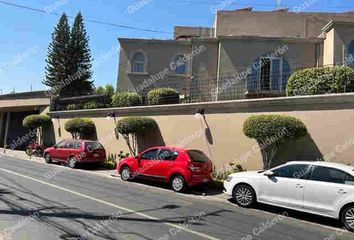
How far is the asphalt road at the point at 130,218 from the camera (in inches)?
332

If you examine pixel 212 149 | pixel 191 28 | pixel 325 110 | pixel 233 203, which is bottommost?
pixel 233 203

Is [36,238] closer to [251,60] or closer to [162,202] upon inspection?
[162,202]

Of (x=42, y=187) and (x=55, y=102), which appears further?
(x=55, y=102)

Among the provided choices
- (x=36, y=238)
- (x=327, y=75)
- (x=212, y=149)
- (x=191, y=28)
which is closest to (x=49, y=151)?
(x=212, y=149)

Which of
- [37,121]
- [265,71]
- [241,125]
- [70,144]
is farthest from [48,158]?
[265,71]

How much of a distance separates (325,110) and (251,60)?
12865mm

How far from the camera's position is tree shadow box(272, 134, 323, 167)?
15422mm

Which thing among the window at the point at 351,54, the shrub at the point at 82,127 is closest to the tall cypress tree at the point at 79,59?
the shrub at the point at 82,127

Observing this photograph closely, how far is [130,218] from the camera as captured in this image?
9805 millimetres

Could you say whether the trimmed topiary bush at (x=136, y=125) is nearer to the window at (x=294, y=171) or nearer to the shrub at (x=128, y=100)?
the shrub at (x=128, y=100)

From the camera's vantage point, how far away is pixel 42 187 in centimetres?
1394

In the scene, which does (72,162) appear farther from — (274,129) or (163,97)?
(274,129)

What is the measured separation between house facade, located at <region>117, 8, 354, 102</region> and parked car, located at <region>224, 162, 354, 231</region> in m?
10.4

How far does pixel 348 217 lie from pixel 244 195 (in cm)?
315
